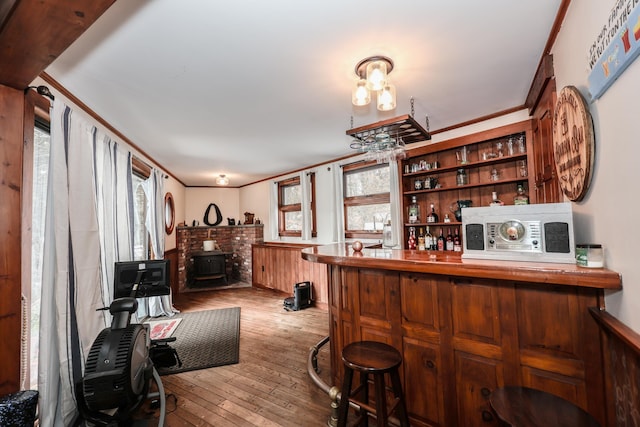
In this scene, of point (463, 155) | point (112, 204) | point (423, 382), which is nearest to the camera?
point (423, 382)

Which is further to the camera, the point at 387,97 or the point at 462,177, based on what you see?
the point at 462,177

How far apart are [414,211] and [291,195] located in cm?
292

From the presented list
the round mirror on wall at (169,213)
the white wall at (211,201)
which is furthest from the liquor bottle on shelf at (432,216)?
the white wall at (211,201)

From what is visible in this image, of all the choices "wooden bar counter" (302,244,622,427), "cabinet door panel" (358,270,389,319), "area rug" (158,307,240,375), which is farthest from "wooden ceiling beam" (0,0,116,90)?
"area rug" (158,307,240,375)

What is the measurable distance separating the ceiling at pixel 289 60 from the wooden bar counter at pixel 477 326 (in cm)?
131

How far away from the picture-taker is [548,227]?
1.28m

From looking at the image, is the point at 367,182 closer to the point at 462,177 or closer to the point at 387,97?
the point at 462,177

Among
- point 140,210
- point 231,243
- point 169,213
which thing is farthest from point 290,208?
point 140,210

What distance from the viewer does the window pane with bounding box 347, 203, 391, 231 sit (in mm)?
4055

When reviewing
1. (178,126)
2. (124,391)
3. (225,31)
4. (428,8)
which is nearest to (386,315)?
(124,391)

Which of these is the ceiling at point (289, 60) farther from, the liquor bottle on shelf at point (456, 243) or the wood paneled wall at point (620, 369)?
the wood paneled wall at point (620, 369)

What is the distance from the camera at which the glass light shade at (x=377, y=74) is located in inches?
68.9

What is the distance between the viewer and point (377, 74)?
5.73ft

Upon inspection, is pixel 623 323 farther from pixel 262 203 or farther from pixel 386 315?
pixel 262 203
